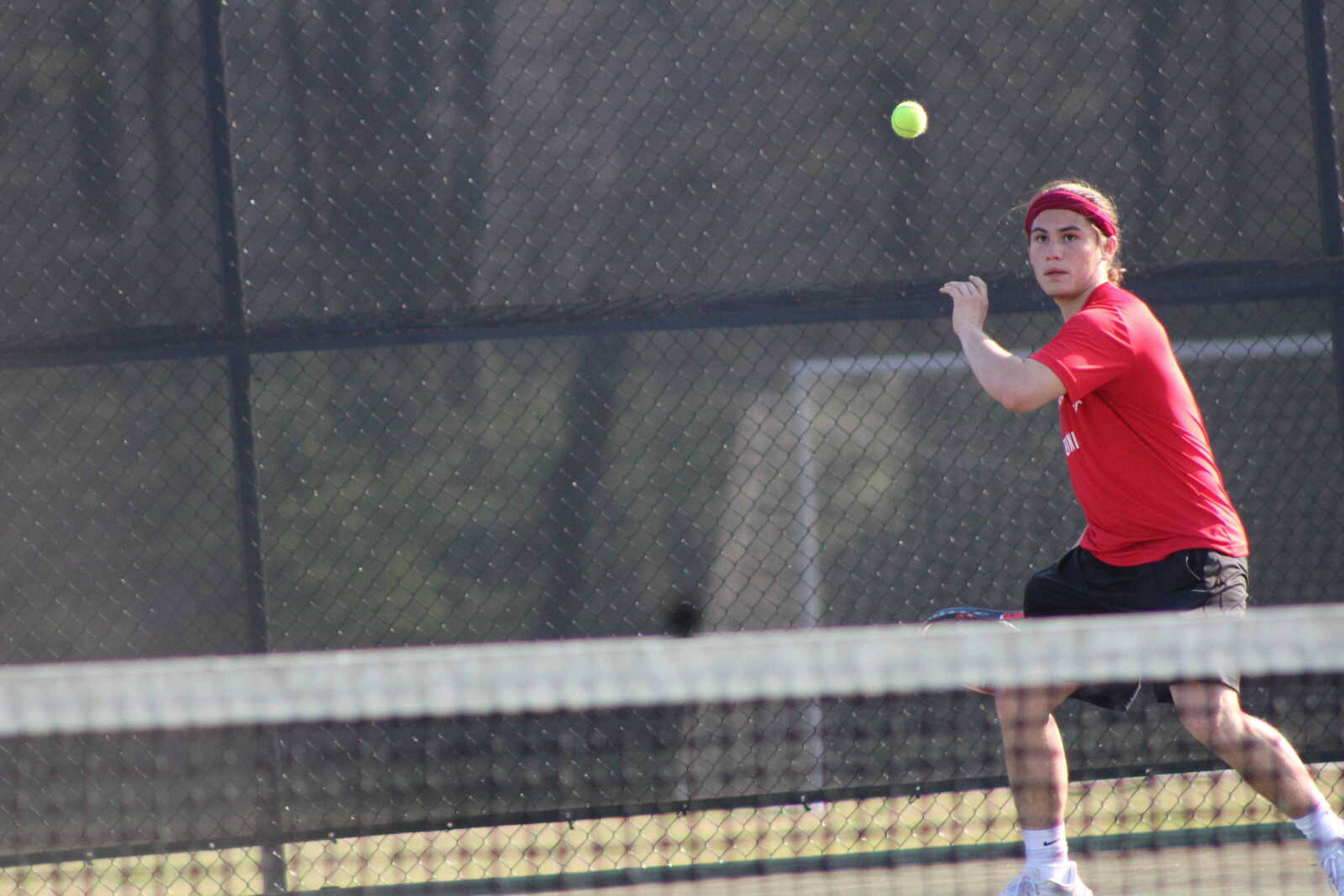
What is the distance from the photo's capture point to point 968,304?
8.40 ft

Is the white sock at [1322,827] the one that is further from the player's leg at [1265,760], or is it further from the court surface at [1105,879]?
the court surface at [1105,879]

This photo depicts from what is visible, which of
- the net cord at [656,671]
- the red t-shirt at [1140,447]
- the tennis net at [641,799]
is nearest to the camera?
the net cord at [656,671]

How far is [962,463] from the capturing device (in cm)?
358

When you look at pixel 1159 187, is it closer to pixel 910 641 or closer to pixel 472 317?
pixel 472 317

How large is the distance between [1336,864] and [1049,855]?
0.46 meters

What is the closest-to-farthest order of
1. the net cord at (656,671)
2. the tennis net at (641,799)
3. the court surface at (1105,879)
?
1. the net cord at (656,671)
2. the court surface at (1105,879)
3. the tennis net at (641,799)

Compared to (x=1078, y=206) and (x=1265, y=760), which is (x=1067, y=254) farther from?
(x=1265, y=760)

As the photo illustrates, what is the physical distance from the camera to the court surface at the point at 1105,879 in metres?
3.01

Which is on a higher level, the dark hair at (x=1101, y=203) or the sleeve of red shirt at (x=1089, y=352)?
the dark hair at (x=1101, y=203)

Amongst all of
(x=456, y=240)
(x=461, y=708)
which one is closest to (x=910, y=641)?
(x=461, y=708)

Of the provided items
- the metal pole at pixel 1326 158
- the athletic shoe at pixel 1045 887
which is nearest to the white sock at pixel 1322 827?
the athletic shoe at pixel 1045 887

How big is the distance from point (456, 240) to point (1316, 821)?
220 cm

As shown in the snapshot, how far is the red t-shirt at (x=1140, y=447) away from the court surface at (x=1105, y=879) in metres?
0.85

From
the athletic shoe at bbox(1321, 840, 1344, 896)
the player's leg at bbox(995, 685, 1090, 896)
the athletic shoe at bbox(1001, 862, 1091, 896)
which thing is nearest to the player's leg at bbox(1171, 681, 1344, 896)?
the athletic shoe at bbox(1321, 840, 1344, 896)
